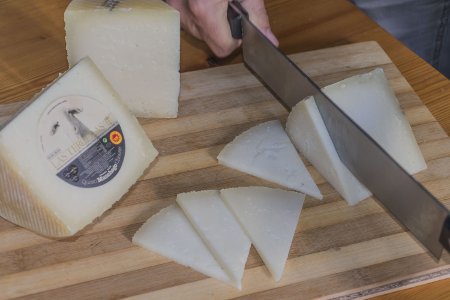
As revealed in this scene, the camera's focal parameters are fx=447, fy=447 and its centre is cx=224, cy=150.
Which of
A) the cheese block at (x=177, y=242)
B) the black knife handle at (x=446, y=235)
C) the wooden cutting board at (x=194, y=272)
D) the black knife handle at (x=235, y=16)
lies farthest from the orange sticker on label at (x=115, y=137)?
the black knife handle at (x=446, y=235)

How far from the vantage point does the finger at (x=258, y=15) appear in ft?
5.57

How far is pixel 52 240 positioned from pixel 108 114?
15.6 inches

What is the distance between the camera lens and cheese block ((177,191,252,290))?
120cm

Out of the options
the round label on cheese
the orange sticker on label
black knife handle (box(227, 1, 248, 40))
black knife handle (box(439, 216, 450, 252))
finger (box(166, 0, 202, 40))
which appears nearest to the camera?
black knife handle (box(439, 216, 450, 252))

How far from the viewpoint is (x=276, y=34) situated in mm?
1902

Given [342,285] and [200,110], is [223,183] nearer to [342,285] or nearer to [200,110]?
[200,110]

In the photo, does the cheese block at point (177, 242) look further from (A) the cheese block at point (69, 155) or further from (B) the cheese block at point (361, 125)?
(B) the cheese block at point (361, 125)

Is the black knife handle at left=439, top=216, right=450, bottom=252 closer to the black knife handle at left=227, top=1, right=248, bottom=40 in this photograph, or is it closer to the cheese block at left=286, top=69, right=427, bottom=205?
the cheese block at left=286, top=69, right=427, bottom=205

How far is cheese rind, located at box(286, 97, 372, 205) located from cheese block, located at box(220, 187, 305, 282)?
0.13 m

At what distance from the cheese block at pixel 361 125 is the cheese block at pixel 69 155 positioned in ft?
1.73

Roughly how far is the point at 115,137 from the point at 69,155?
6.0 inches

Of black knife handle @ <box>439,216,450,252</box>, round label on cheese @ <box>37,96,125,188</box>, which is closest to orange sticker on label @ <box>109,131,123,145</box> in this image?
round label on cheese @ <box>37,96,125,188</box>

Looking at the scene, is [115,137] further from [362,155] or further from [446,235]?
[446,235]

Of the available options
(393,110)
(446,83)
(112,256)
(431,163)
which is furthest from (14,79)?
(446,83)
